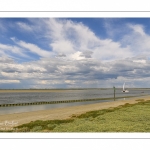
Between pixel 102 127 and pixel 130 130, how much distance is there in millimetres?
2274
